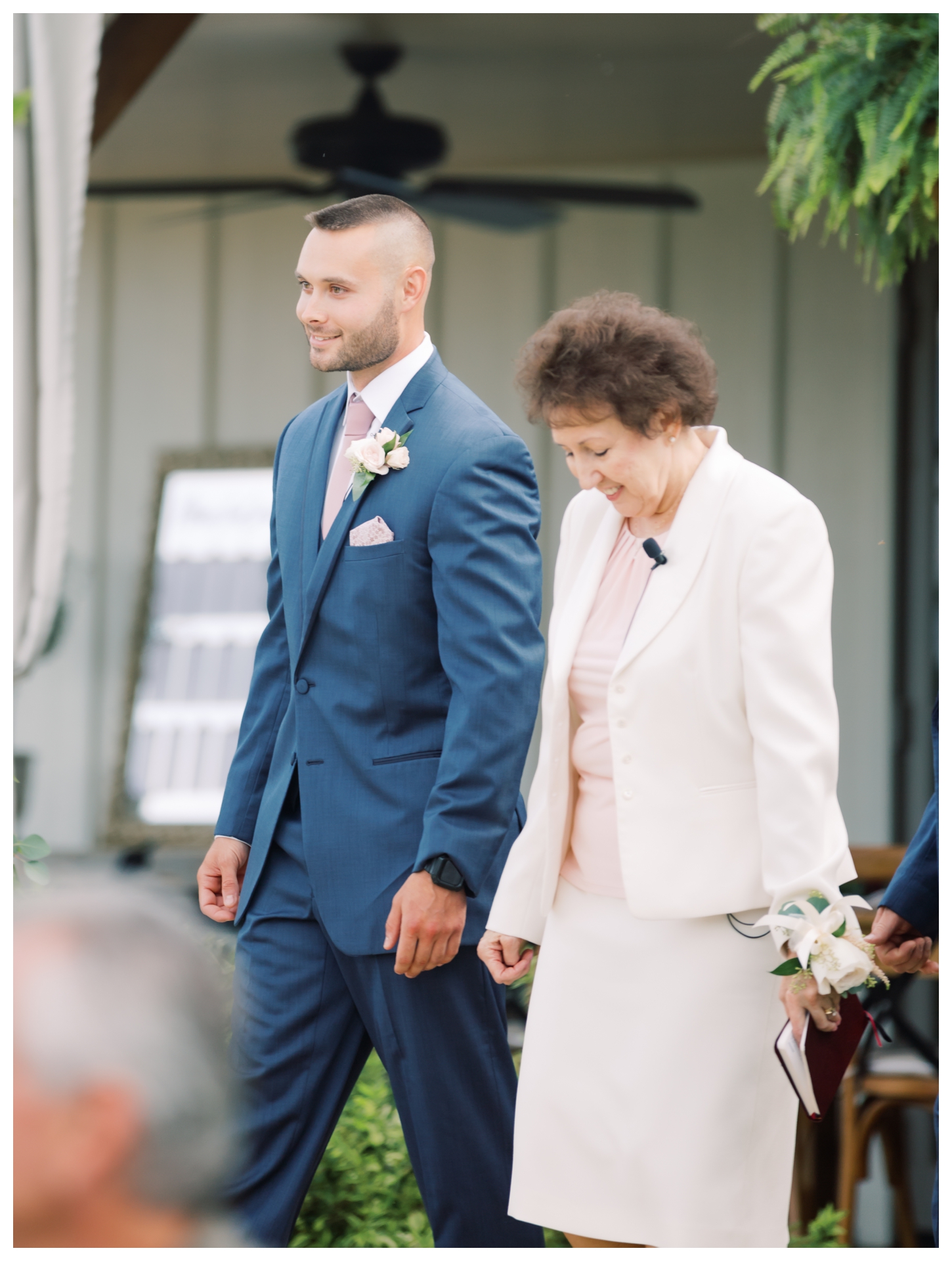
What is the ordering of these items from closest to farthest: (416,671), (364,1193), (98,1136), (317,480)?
1. (98,1136)
2. (416,671)
3. (317,480)
4. (364,1193)

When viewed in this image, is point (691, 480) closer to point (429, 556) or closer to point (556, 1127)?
point (429, 556)

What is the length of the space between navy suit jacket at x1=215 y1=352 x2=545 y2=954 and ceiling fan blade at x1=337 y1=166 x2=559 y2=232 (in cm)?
227

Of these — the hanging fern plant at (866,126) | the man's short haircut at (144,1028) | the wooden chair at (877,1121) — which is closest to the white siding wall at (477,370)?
the wooden chair at (877,1121)

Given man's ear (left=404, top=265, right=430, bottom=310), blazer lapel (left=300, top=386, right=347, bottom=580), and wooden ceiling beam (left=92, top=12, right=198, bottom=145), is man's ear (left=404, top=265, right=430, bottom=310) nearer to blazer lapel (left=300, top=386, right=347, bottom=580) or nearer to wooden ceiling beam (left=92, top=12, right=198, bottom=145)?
blazer lapel (left=300, top=386, right=347, bottom=580)

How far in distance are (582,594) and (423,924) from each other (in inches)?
18.2

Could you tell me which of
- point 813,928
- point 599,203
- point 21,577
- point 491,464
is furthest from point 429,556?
point 599,203

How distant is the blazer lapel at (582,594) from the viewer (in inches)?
66.4

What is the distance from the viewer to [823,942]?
4.80ft

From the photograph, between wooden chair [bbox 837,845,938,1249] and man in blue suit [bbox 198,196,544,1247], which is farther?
wooden chair [bbox 837,845,938,1249]

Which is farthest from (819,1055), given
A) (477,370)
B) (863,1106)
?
(477,370)

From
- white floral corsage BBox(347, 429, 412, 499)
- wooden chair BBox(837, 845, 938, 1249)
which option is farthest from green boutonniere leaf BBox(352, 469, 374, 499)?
wooden chair BBox(837, 845, 938, 1249)

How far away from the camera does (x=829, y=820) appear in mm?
1528

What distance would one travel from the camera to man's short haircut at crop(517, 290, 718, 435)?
1.60 meters

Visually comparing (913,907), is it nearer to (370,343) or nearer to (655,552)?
(655,552)
